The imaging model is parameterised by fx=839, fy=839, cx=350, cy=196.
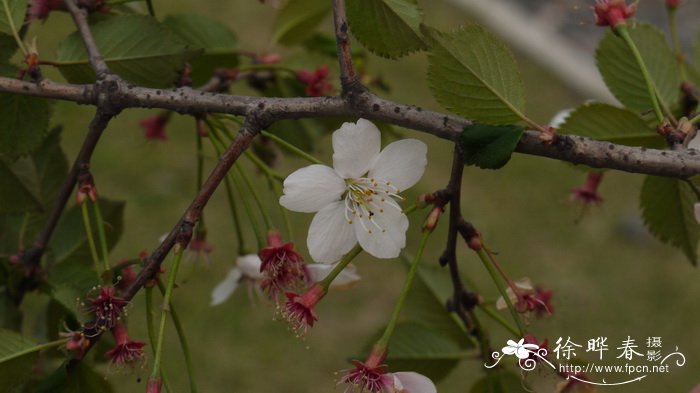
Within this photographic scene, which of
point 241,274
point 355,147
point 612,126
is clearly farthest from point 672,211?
point 241,274

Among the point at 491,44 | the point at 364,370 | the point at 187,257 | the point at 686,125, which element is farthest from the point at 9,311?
the point at 686,125

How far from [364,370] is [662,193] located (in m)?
0.36

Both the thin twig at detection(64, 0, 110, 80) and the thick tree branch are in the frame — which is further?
the thin twig at detection(64, 0, 110, 80)

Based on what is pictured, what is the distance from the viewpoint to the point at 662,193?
799 millimetres

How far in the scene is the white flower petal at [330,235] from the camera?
649 millimetres

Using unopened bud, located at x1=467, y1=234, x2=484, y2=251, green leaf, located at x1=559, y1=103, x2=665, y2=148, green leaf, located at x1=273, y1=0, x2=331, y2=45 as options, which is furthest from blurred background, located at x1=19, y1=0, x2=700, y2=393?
unopened bud, located at x1=467, y1=234, x2=484, y2=251

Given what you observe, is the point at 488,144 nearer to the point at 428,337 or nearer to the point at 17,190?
Answer: the point at 428,337

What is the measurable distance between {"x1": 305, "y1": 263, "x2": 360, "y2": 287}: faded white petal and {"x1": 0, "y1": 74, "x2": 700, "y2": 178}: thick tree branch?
17 cm

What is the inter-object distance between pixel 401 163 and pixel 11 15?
360 mm

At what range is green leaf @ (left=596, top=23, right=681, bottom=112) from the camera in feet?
2.72

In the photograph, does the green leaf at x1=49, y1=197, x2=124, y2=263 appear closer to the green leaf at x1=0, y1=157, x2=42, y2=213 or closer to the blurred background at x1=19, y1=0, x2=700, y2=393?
the green leaf at x1=0, y1=157, x2=42, y2=213

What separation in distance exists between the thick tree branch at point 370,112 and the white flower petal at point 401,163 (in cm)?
3

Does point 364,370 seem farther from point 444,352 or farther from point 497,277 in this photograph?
point 444,352

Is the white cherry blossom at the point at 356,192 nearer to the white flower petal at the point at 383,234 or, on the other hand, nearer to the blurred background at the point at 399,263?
the white flower petal at the point at 383,234
